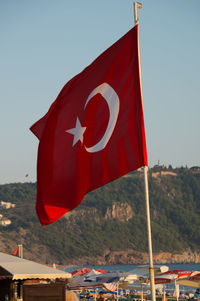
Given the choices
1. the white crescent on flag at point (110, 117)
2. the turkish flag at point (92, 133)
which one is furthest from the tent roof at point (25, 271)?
the white crescent on flag at point (110, 117)

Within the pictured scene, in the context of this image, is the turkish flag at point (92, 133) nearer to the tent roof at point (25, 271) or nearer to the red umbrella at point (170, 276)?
the tent roof at point (25, 271)

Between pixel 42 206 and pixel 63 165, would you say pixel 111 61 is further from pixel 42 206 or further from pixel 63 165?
pixel 42 206

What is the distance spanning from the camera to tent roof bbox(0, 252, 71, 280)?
632 inches

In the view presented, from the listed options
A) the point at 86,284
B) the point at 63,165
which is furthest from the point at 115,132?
the point at 86,284

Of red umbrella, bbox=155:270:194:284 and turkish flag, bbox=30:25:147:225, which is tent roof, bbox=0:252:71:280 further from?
red umbrella, bbox=155:270:194:284

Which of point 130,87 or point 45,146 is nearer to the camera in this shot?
point 130,87

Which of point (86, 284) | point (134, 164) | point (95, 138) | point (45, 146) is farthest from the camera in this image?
point (86, 284)

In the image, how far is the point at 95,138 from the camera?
10.5 metres

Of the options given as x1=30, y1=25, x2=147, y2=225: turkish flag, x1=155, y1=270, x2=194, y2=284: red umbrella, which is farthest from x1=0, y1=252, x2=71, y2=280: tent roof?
x1=155, y1=270, x2=194, y2=284: red umbrella

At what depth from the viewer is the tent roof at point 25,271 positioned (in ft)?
52.7

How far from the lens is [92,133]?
10570 mm

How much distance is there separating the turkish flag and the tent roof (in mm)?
5705

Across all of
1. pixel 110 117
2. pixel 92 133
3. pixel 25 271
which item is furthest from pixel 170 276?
pixel 110 117

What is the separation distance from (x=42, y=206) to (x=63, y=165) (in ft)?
2.49
